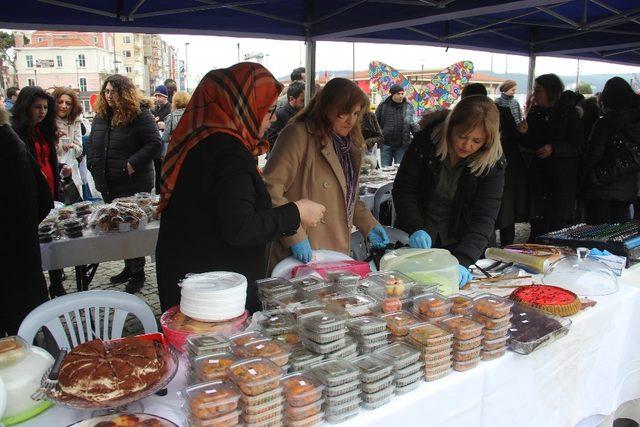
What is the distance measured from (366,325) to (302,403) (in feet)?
1.02

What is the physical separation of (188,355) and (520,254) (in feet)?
5.73

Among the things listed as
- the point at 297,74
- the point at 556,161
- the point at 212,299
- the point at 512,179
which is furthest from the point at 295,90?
the point at 212,299

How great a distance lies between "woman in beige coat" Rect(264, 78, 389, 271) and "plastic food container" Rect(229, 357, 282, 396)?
1.03 m

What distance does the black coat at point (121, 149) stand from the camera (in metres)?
3.99

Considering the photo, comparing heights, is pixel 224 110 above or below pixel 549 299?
above

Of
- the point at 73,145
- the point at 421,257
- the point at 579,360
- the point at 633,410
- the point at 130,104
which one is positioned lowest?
the point at 633,410

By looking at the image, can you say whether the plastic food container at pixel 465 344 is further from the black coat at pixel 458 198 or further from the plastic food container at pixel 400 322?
the black coat at pixel 458 198

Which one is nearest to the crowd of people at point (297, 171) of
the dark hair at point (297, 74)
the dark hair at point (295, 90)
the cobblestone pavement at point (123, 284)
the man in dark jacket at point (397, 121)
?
the cobblestone pavement at point (123, 284)

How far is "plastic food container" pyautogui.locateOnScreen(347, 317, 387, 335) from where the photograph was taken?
128cm

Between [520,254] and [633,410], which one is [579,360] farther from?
[633,410]

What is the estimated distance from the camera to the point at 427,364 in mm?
1288

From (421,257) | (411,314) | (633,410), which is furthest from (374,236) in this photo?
(633,410)

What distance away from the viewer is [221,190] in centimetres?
158

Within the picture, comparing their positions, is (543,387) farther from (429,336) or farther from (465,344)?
(429,336)
